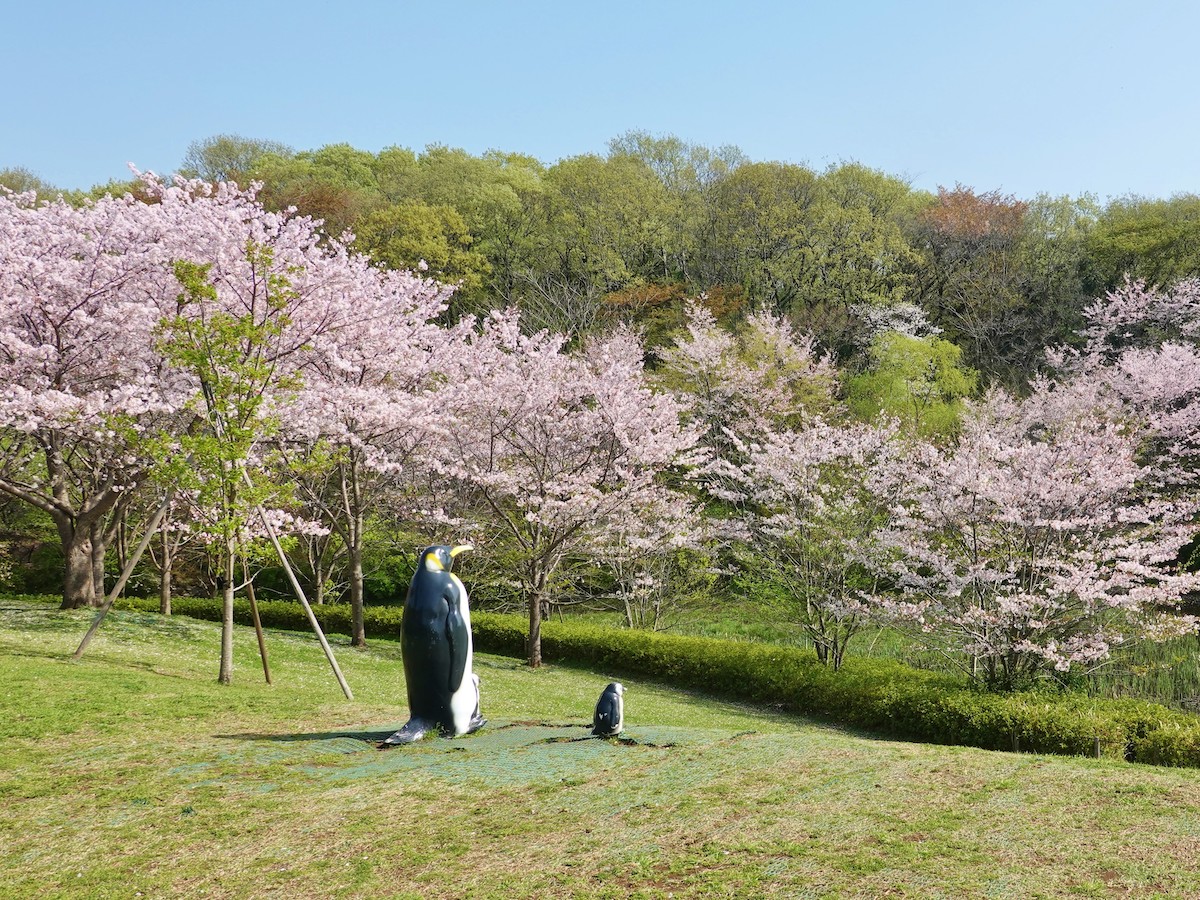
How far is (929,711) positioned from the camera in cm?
1155

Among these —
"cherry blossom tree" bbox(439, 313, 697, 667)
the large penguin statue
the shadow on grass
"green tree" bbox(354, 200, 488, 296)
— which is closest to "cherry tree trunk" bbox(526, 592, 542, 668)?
"cherry blossom tree" bbox(439, 313, 697, 667)

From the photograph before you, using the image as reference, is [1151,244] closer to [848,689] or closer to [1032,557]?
[1032,557]

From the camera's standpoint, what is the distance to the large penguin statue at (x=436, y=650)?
7625 mm

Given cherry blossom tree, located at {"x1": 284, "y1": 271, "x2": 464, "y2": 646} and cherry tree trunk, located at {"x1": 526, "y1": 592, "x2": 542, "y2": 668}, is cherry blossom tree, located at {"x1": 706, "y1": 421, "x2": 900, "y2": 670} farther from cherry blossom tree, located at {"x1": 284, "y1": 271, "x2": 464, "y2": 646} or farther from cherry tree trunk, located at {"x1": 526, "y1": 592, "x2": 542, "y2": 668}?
cherry blossom tree, located at {"x1": 284, "y1": 271, "x2": 464, "y2": 646}

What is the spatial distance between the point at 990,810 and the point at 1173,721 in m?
5.04

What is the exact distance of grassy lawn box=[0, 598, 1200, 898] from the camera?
4.96 metres

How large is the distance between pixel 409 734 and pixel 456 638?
98 cm

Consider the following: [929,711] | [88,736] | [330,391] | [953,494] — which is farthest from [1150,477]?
→ [88,736]

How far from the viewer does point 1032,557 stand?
40.7 ft

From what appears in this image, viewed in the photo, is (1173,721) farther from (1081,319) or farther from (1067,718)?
(1081,319)

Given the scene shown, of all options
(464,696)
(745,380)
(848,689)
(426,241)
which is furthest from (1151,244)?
(464,696)

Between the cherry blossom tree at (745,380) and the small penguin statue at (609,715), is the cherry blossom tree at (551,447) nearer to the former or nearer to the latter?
the small penguin statue at (609,715)

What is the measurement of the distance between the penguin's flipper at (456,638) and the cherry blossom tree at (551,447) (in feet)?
28.4

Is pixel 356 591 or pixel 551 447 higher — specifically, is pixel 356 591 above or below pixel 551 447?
below
